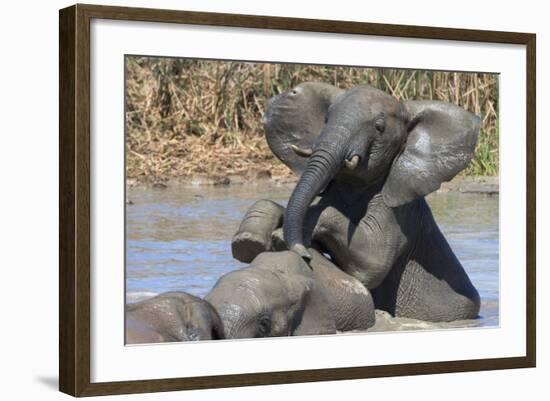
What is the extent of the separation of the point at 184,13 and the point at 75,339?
1198 millimetres

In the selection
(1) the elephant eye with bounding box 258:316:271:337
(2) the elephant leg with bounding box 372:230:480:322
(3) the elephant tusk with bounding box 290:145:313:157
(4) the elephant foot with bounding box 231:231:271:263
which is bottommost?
(1) the elephant eye with bounding box 258:316:271:337

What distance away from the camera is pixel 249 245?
7375 millimetres

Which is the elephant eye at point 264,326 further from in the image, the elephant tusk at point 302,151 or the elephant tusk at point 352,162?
the elephant tusk at point 302,151

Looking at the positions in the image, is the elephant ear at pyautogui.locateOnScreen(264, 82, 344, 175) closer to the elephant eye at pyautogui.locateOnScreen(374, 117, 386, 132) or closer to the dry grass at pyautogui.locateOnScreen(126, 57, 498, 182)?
the dry grass at pyautogui.locateOnScreen(126, 57, 498, 182)

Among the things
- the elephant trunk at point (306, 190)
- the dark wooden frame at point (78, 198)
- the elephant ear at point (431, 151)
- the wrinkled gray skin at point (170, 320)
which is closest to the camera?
the dark wooden frame at point (78, 198)

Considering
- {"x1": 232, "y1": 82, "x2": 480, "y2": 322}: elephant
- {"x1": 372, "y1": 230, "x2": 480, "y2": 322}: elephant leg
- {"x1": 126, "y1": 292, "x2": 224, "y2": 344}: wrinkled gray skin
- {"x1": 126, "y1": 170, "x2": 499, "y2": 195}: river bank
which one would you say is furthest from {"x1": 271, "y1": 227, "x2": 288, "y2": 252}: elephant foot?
{"x1": 126, "y1": 292, "x2": 224, "y2": 344}: wrinkled gray skin

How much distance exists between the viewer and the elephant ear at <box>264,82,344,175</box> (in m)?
7.61

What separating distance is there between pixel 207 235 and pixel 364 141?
0.73 meters

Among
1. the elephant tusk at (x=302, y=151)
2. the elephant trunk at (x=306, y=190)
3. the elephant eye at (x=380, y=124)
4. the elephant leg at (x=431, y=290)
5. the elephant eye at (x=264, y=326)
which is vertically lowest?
the elephant eye at (x=264, y=326)

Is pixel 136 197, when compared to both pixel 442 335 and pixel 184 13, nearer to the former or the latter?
pixel 184 13

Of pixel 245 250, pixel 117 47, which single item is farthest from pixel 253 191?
pixel 117 47

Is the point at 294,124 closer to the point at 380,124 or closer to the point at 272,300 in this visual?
the point at 380,124

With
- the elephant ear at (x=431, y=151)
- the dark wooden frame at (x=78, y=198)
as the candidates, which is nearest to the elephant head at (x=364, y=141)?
the elephant ear at (x=431, y=151)

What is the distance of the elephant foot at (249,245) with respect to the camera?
7355 millimetres
